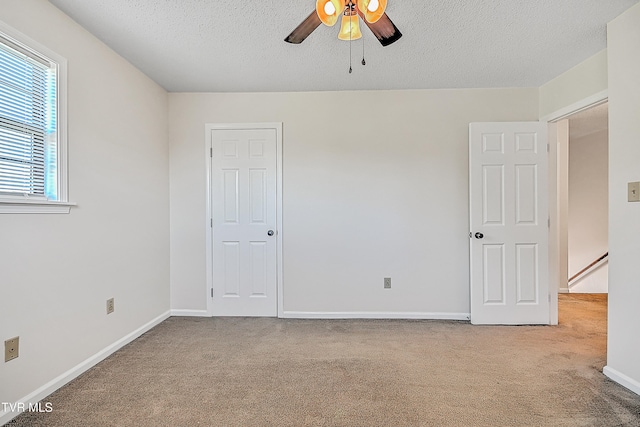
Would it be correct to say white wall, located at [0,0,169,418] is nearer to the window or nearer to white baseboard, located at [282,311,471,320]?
the window

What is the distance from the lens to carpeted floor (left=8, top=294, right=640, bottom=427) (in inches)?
69.7

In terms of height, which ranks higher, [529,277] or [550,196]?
[550,196]

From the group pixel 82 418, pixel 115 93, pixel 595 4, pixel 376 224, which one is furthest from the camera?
pixel 376 224

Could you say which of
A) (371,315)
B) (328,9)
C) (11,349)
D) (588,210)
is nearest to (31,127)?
(11,349)

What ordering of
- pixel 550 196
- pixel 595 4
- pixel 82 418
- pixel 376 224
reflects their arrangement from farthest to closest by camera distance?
pixel 376 224 < pixel 550 196 < pixel 595 4 < pixel 82 418

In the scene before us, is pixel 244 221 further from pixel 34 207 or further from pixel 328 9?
pixel 328 9

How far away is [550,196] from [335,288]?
2.28 m

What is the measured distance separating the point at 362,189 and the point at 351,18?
1.91m

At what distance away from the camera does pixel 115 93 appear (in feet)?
8.61

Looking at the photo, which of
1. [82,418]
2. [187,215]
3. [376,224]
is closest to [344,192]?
[376,224]

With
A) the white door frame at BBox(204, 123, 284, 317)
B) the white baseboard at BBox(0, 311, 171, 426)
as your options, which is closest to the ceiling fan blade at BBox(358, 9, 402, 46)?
the white door frame at BBox(204, 123, 284, 317)

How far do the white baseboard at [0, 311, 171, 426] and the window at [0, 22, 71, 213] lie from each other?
1.05 meters

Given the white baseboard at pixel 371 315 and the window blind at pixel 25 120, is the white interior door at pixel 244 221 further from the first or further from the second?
the window blind at pixel 25 120

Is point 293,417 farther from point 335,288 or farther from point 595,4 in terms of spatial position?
point 595,4
